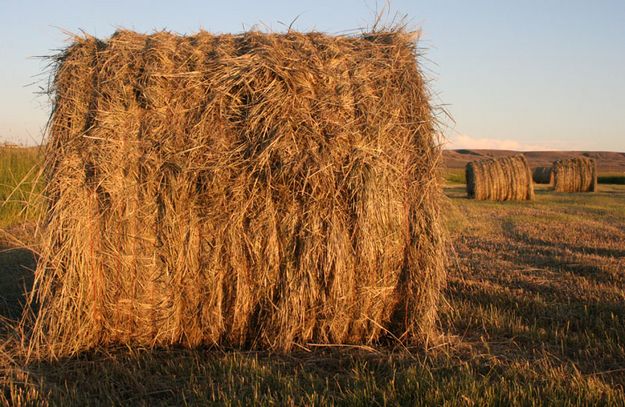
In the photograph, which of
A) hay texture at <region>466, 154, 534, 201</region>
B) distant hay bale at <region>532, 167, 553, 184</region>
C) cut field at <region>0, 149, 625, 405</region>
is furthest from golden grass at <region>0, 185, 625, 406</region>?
distant hay bale at <region>532, 167, 553, 184</region>

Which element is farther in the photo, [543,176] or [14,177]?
[543,176]

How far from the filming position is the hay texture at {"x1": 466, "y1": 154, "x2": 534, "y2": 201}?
18375mm

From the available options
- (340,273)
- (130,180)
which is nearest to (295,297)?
(340,273)

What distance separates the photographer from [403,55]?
467 cm

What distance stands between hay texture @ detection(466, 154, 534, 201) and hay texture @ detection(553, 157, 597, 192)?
657cm

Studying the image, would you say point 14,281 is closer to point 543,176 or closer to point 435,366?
point 435,366

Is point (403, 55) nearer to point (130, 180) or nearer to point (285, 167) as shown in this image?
point (285, 167)

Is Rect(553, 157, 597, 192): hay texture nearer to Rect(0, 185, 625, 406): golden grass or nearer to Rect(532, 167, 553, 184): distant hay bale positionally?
Rect(532, 167, 553, 184): distant hay bale

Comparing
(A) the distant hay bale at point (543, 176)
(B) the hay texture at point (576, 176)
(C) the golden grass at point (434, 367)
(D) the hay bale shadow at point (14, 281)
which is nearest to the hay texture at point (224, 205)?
(C) the golden grass at point (434, 367)

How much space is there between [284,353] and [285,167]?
1.39 metres

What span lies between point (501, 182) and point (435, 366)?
51.4 feet

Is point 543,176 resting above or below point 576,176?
below

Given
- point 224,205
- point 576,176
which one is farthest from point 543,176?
point 224,205

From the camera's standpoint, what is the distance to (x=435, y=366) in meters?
3.92
